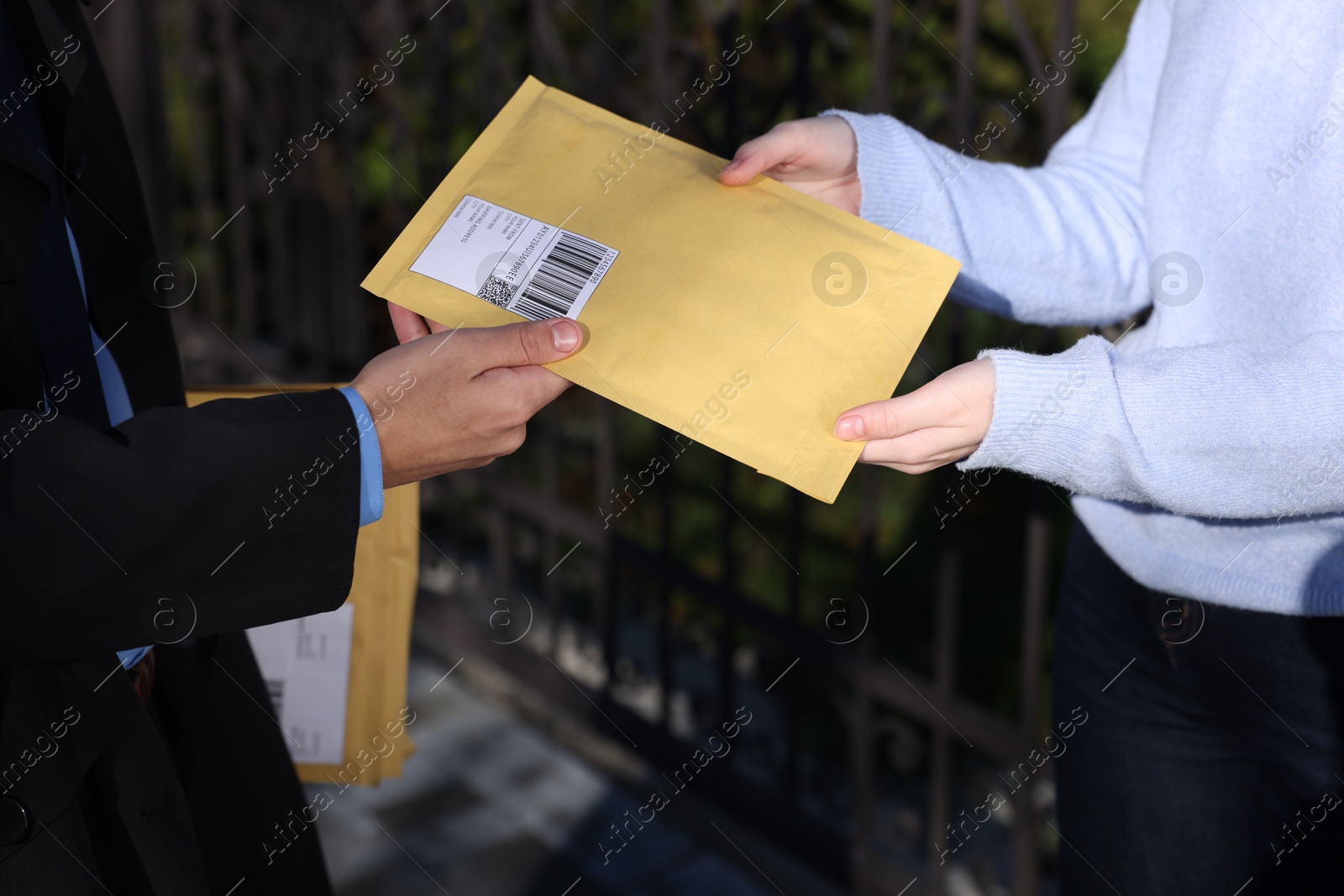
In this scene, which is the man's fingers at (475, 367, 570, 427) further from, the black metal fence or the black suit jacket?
the black metal fence

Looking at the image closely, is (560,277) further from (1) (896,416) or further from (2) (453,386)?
(1) (896,416)

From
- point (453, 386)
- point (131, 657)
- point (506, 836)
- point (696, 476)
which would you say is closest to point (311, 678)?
point (131, 657)

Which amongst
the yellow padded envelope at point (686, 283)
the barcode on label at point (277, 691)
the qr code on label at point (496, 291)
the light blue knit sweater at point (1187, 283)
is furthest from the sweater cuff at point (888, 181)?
the barcode on label at point (277, 691)

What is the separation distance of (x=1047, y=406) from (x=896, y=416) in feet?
0.53

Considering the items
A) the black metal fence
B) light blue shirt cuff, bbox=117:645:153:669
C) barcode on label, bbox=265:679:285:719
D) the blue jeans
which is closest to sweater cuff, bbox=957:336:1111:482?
the blue jeans

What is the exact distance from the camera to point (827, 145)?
1.42 m

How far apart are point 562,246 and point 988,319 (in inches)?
69.7

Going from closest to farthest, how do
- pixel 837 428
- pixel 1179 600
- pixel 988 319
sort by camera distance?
pixel 837 428, pixel 1179 600, pixel 988 319

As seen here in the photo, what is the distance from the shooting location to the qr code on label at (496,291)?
117 cm

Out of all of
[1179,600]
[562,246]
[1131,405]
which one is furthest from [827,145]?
[1179,600]

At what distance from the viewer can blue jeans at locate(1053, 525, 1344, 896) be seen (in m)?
1.22

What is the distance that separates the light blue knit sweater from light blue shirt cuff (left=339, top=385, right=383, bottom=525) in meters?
0.63

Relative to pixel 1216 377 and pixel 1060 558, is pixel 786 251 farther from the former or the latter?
pixel 1060 558

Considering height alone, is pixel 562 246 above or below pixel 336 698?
above
